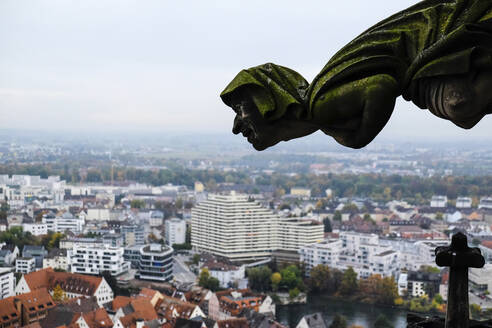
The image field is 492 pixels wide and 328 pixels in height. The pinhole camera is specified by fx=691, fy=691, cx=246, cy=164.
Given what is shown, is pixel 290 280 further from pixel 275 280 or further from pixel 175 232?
pixel 175 232

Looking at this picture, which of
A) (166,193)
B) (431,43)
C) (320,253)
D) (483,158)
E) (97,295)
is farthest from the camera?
(483,158)

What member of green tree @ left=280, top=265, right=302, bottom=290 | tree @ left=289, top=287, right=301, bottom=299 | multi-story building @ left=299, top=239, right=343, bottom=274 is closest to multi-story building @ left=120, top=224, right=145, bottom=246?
multi-story building @ left=299, top=239, right=343, bottom=274

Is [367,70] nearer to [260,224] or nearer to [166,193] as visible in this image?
[260,224]

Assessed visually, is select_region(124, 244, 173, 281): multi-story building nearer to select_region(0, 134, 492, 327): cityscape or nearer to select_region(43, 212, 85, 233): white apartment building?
select_region(0, 134, 492, 327): cityscape

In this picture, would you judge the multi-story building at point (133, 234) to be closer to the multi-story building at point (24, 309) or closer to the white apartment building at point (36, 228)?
the white apartment building at point (36, 228)

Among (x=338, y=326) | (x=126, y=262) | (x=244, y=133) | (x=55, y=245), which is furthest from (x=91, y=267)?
(x=244, y=133)

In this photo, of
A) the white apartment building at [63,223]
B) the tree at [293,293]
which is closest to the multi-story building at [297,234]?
A: the tree at [293,293]
